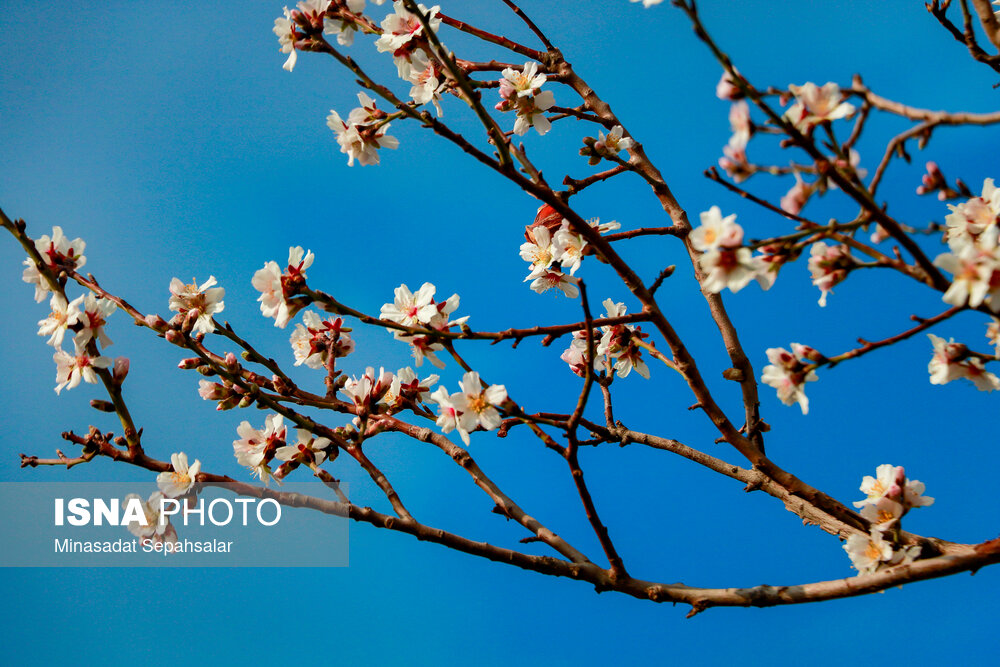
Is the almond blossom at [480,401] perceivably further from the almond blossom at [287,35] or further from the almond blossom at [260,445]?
the almond blossom at [287,35]

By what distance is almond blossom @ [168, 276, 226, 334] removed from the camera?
203cm

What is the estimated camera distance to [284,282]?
1849 mm

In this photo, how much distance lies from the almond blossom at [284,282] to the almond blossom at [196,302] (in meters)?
0.24

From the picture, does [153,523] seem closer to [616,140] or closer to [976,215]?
[616,140]

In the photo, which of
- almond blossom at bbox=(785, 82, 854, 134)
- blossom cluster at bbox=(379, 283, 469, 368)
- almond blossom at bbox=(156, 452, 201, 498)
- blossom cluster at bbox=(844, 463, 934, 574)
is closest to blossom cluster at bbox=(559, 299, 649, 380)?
blossom cluster at bbox=(379, 283, 469, 368)

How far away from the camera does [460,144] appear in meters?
1.67

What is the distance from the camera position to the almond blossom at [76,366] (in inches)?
73.9

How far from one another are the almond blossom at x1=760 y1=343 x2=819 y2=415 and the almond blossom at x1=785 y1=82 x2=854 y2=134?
50 centimetres

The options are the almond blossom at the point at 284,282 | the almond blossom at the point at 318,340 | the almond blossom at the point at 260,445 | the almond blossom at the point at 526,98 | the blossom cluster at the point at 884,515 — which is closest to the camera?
the blossom cluster at the point at 884,515

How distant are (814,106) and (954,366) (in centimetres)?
77

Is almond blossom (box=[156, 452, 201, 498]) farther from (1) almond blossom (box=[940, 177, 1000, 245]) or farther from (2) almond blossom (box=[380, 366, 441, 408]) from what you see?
(1) almond blossom (box=[940, 177, 1000, 245])

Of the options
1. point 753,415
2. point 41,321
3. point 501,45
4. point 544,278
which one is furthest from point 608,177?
point 41,321

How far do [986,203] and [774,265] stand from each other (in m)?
0.75

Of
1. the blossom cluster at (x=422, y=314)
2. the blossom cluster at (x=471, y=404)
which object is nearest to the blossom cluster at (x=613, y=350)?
the blossom cluster at (x=422, y=314)
